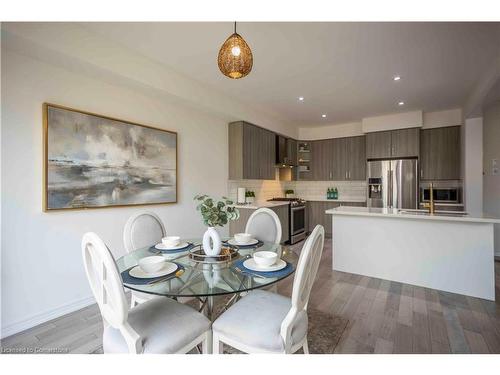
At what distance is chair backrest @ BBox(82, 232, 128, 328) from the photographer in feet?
3.68

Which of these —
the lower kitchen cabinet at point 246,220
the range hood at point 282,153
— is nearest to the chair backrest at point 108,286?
the lower kitchen cabinet at point 246,220

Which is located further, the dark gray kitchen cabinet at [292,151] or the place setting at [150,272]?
the dark gray kitchen cabinet at [292,151]

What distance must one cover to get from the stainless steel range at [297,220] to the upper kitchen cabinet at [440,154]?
7.76 feet

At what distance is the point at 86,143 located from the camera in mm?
2396

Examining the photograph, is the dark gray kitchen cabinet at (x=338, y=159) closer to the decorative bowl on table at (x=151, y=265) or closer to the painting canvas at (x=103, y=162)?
the painting canvas at (x=103, y=162)

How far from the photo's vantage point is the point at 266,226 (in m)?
2.46

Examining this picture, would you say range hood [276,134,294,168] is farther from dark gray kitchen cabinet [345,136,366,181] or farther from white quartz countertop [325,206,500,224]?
white quartz countertop [325,206,500,224]

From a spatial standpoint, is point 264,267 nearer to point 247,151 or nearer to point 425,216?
point 425,216

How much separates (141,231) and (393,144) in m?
4.74

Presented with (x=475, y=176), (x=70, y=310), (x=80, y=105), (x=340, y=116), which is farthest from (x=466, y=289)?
(x=80, y=105)

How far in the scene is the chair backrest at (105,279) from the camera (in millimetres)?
1121

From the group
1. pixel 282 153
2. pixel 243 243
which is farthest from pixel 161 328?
pixel 282 153

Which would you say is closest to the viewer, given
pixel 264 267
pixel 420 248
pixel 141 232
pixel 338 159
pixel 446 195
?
pixel 264 267
